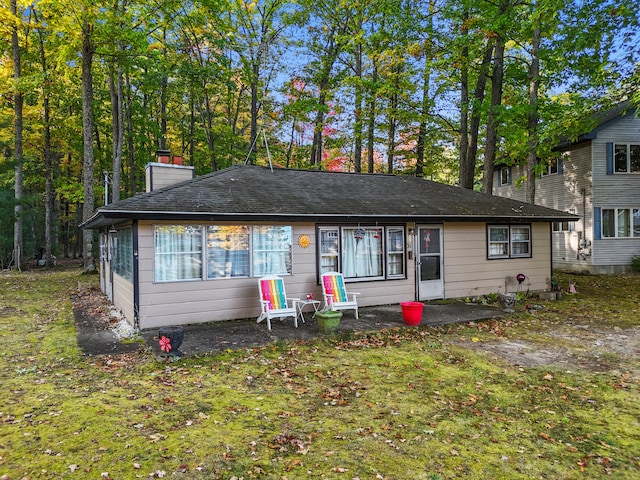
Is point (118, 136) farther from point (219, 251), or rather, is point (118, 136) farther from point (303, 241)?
point (303, 241)

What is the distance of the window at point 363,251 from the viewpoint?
30.4 feet

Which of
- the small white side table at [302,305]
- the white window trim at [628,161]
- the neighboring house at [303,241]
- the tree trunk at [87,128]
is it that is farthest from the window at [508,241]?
the tree trunk at [87,128]

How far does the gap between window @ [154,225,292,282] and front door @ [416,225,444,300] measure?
358cm

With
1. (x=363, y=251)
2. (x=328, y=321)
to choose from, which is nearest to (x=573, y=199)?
(x=363, y=251)

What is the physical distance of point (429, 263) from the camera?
33.9 ft

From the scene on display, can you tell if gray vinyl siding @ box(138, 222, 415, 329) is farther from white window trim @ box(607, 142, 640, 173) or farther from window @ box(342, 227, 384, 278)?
white window trim @ box(607, 142, 640, 173)

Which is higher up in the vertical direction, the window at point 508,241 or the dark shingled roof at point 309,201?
the dark shingled roof at point 309,201

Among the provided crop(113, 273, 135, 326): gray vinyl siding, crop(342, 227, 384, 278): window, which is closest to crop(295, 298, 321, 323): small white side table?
crop(342, 227, 384, 278): window

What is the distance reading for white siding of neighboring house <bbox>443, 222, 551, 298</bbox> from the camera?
10.6 m

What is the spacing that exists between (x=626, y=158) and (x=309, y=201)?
15.4m

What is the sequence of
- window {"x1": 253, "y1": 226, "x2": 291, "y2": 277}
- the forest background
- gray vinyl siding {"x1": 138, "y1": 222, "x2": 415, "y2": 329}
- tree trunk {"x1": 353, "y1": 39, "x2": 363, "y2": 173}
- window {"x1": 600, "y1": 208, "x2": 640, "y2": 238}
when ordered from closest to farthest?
gray vinyl siding {"x1": 138, "y1": 222, "x2": 415, "y2": 329} < window {"x1": 253, "y1": 226, "x2": 291, "y2": 277} < the forest background < window {"x1": 600, "y1": 208, "x2": 640, "y2": 238} < tree trunk {"x1": 353, "y1": 39, "x2": 363, "y2": 173}

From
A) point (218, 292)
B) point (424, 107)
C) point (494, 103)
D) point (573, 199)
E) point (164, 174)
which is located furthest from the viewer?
point (424, 107)

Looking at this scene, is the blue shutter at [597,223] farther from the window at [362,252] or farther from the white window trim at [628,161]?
the window at [362,252]

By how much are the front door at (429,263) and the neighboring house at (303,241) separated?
0.09ft
